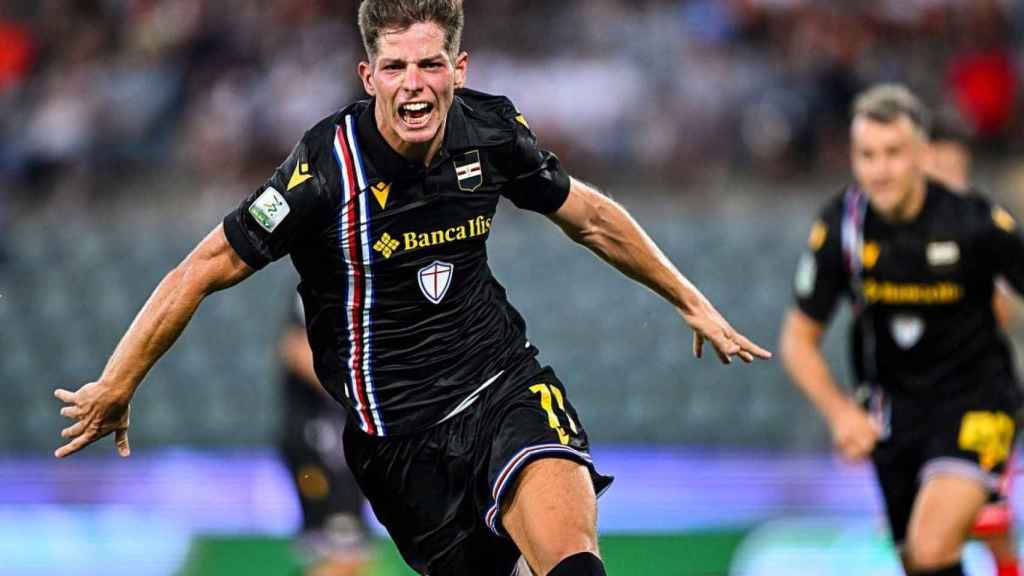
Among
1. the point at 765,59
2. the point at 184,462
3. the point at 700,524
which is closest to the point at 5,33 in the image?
the point at 184,462

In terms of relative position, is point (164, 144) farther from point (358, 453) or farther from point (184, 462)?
point (358, 453)

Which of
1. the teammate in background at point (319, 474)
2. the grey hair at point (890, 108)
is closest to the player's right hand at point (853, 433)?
the grey hair at point (890, 108)

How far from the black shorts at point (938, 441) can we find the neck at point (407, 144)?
2.74 m

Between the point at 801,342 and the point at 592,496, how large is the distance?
2476mm

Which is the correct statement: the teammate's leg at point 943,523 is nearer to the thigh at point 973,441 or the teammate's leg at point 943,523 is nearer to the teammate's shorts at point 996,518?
the thigh at point 973,441

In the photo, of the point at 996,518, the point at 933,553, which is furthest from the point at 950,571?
the point at 996,518

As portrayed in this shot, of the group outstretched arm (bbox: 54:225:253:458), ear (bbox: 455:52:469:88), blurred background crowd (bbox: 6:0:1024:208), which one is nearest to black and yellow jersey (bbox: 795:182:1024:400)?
ear (bbox: 455:52:469:88)

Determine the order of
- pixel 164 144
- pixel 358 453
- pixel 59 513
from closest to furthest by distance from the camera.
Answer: pixel 358 453 < pixel 59 513 < pixel 164 144

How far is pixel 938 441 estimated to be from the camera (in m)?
6.60

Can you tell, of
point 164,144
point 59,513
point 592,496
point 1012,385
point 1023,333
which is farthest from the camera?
point 164,144

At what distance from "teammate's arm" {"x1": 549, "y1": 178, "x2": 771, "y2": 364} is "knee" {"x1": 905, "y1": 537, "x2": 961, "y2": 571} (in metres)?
1.59

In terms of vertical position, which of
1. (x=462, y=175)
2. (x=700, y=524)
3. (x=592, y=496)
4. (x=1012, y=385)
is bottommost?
(x=700, y=524)

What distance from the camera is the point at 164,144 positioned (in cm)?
1169

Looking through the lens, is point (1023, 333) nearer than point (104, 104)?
Yes
